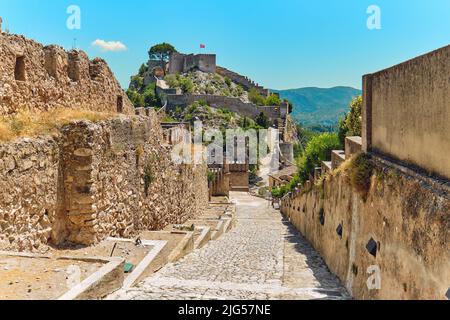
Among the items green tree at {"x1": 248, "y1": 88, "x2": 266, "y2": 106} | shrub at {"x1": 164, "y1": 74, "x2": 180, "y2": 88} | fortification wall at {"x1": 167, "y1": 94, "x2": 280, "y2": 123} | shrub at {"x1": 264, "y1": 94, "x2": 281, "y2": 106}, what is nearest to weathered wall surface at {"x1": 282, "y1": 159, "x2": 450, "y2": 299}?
fortification wall at {"x1": 167, "y1": 94, "x2": 280, "y2": 123}

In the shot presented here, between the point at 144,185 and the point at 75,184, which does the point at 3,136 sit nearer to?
the point at 75,184

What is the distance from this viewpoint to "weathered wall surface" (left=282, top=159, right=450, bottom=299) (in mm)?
4664

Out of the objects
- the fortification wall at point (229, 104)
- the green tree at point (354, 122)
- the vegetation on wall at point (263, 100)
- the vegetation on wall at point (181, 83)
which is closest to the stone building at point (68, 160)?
the green tree at point (354, 122)

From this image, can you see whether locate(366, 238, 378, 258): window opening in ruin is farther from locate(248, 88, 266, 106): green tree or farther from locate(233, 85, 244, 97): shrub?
locate(233, 85, 244, 97): shrub

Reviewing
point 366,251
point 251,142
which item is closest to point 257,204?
point 251,142

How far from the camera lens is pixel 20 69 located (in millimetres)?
8859

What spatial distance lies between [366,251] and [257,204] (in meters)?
32.4

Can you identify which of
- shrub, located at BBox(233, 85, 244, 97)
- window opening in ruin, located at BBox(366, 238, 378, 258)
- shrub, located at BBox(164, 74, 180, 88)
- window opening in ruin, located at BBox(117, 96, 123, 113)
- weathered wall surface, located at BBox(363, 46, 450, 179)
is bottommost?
window opening in ruin, located at BBox(366, 238, 378, 258)

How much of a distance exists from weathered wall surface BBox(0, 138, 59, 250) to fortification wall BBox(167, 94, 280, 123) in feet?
201

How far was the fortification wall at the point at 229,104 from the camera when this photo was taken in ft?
230

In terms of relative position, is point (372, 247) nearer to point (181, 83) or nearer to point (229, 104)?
point (229, 104)

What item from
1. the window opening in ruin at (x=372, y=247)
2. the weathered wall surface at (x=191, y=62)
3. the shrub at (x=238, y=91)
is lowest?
the window opening in ruin at (x=372, y=247)

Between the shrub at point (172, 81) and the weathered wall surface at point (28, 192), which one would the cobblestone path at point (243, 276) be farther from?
the shrub at point (172, 81)

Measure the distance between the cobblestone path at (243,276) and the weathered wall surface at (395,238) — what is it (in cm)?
64
